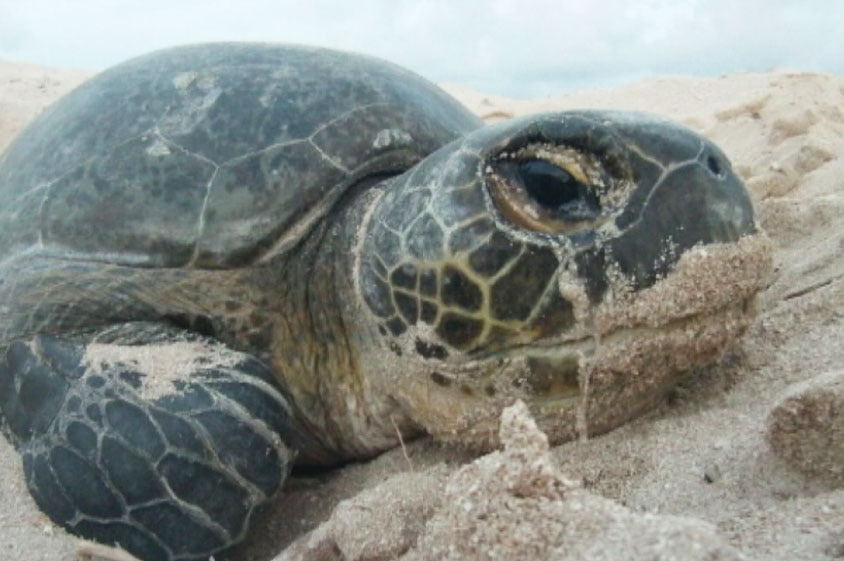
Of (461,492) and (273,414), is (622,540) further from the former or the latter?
→ (273,414)

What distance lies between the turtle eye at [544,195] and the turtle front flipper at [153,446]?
66 cm

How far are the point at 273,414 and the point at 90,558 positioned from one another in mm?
428

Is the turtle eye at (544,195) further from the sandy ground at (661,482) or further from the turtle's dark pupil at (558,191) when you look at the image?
the sandy ground at (661,482)

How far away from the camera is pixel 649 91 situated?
9.80 meters

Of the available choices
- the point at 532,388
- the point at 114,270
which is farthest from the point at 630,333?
the point at 114,270

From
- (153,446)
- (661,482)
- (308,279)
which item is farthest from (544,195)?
(153,446)

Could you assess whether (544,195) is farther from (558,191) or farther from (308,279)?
(308,279)

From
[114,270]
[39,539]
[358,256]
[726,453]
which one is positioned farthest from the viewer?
[114,270]

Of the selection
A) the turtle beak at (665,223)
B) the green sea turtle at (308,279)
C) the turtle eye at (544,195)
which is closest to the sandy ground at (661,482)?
the green sea turtle at (308,279)

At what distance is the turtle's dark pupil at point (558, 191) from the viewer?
1.53 m

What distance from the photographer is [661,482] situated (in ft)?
4.36

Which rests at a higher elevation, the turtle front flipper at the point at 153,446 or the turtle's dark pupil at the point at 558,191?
the turtle's dark pupil at the point at 558,191

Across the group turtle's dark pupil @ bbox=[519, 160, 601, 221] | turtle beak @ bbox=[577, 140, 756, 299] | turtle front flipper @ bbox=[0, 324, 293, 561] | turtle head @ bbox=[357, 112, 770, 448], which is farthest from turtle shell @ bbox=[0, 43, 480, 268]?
turtle beak @ bbox=[577, 140, 756, 299]

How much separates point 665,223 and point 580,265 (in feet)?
0.53
